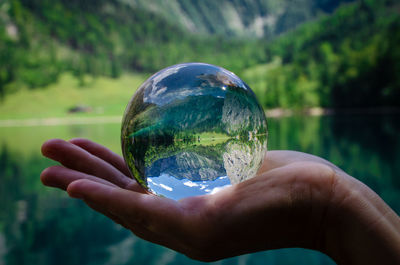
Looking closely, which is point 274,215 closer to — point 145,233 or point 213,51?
point 145,233

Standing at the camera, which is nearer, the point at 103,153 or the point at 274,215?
the point at 274,215

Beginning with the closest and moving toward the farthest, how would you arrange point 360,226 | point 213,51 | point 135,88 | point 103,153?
point 360,226, point 103,153, point 135,88, point 213,51

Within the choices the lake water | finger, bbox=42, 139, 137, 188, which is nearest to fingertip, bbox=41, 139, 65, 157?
finger, bbox=42, 139, 137, 188

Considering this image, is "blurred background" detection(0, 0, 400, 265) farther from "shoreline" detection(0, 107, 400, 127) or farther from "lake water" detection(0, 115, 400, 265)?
"shoreline" detection(0, 107, 400, 127)

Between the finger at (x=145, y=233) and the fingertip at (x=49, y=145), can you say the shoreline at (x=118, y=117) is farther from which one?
the finger at (x=145, y=233)

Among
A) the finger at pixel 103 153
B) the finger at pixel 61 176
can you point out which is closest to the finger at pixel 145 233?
the finger at pixel 61 176

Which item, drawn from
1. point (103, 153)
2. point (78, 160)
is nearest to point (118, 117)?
point (103, 153)
